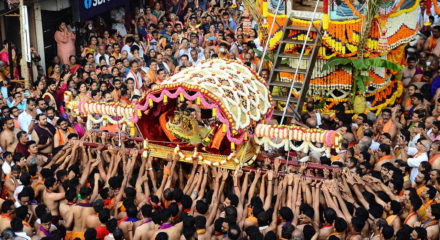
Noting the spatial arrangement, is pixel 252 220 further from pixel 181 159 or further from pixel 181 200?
pixel 181 159

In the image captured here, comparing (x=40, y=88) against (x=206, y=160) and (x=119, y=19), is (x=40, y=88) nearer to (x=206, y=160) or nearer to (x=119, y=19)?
(x=119, y=19)

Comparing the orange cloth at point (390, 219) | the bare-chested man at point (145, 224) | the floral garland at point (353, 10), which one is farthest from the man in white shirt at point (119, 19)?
the orange cloth at point (390, 219)

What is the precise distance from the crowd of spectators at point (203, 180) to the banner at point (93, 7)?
1870mm

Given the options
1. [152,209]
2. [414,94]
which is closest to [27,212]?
[152,209]

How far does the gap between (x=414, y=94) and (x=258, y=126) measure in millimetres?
4115

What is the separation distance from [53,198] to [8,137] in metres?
2.71

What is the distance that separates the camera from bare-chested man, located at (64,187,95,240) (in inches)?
353

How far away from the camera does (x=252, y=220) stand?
8734 millimetres

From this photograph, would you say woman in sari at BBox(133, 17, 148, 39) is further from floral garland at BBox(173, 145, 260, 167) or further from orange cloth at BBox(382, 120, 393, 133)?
floral garland at BBox(173, 145, 260, 167)

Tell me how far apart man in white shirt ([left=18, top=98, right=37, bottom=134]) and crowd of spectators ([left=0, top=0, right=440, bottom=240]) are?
0.02m

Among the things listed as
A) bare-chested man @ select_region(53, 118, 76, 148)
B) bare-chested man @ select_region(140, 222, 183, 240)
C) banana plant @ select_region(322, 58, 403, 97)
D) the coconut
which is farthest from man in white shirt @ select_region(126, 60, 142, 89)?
bare-chested man @ select_region(140, 222, 183, 240)

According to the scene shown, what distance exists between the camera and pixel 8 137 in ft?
38.4

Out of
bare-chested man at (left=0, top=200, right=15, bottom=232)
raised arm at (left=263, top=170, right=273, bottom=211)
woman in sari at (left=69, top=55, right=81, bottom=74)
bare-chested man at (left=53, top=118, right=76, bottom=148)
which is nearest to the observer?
bare-chested man at (left=0, top=200, right=15, bottom=232)

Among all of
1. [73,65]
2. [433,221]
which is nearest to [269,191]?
[433,221]
